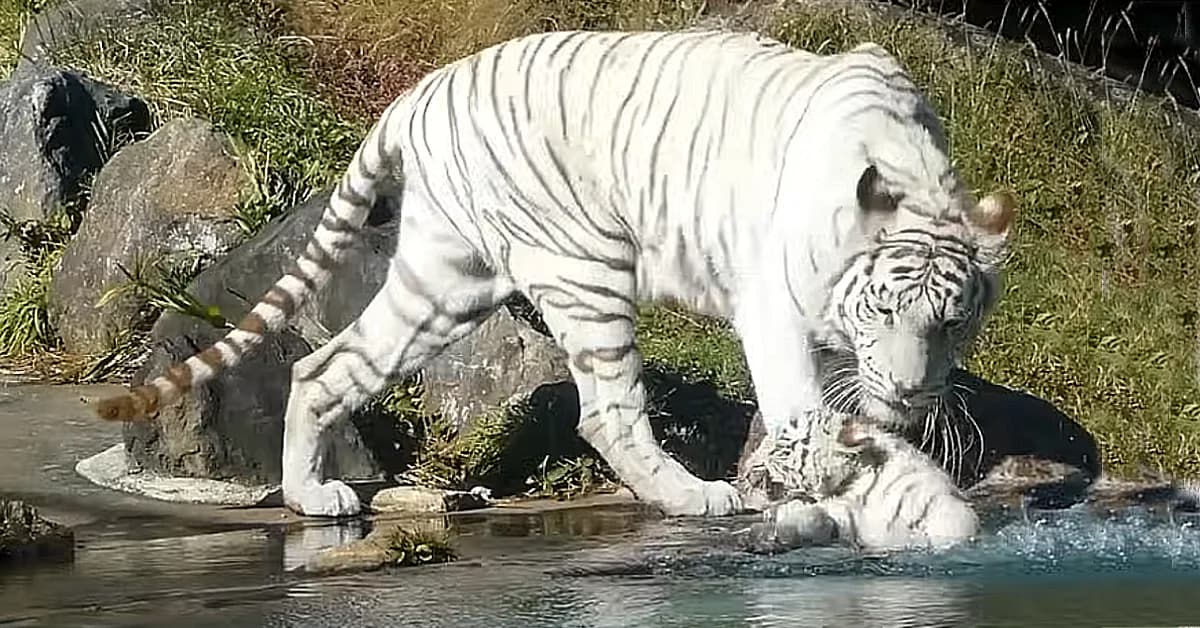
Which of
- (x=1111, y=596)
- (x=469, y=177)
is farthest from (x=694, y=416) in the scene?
(x=1111, y=596)

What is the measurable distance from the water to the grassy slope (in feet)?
1.22

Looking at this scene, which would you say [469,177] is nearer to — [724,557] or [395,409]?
[395,409]

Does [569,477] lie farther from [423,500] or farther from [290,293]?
[290,293]

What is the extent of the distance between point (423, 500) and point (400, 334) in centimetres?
38

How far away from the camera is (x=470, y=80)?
480 cm

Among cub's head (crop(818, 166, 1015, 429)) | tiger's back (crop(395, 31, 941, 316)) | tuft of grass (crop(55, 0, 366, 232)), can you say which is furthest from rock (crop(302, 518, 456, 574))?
tuft of grass (crop(55, 0, 366, 232))

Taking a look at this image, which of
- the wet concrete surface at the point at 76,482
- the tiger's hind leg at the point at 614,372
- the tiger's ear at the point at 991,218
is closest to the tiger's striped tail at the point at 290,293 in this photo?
the wet concrete surface at the point at 76,482

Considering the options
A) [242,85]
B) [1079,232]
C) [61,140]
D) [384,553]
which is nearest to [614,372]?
[384,553]

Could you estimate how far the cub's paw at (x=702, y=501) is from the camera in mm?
4625

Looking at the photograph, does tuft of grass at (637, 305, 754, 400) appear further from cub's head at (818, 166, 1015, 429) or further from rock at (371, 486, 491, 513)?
rock at (371, 486, 491, 513)

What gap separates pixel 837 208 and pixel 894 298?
0.74 feet

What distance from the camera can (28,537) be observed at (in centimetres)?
451

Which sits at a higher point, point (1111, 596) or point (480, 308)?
point (480, 308)

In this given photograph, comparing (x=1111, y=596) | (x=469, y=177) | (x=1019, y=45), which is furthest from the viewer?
(x=1019, y=45)
